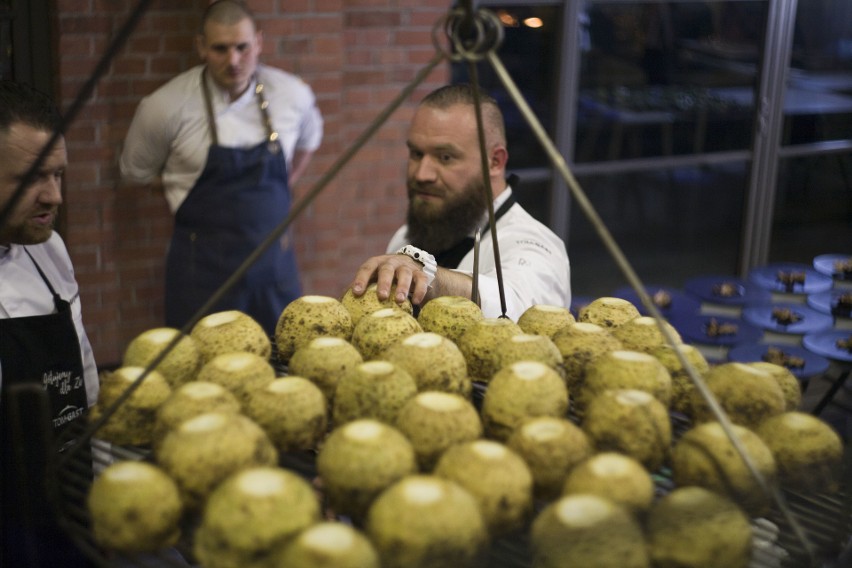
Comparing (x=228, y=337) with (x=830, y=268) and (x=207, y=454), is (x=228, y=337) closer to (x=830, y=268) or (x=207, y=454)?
(x=207, y=454)

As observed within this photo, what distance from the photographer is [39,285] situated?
186cm

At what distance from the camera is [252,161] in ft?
10.1

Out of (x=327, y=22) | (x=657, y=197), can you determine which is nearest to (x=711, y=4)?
(x=657, y=197)

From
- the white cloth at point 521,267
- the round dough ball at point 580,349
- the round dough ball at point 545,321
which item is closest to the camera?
the round dough ball at point 580,349

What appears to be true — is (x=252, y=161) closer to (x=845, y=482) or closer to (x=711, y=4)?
(x=845, y=482)

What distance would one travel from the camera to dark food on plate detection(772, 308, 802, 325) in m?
3.18

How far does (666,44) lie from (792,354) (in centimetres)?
228

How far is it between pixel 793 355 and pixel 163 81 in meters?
2.26

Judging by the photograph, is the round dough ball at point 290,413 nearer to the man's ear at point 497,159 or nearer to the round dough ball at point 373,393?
the round dough ball at point 373,393

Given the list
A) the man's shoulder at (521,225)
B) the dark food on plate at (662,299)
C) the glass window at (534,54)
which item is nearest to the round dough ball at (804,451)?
the man's shoulder at (521,225)

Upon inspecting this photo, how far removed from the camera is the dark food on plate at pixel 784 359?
2.82 metres

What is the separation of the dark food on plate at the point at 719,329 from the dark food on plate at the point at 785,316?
184mm

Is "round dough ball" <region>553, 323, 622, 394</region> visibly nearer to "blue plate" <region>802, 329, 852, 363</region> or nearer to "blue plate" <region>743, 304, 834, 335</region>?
"blue plate" <region>802, 329, 852, 363</region>

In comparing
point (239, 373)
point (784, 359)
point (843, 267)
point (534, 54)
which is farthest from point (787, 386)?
point (534, 54)
